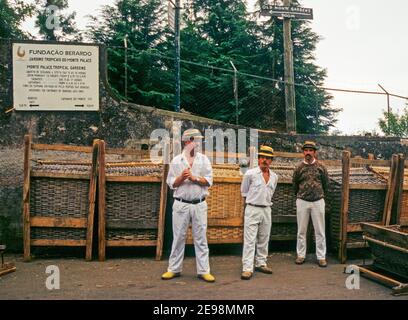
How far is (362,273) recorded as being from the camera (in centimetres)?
632

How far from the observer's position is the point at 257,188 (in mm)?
6445

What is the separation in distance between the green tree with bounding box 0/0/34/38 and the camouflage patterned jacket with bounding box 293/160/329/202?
1487 centimetres

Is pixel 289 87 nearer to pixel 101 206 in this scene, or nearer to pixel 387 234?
pixel 387 234

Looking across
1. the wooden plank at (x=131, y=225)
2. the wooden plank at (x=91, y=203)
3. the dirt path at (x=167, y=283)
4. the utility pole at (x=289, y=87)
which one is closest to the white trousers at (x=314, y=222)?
the dirt path at (x=167, y=283)

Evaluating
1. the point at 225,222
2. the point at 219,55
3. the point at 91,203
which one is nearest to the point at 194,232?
the point at 225,222

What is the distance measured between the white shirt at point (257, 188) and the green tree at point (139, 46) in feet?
25.8

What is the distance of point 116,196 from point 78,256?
1.27m

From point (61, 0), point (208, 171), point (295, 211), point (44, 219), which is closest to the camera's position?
point (208, 171)

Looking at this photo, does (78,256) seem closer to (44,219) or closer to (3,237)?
(44,219)

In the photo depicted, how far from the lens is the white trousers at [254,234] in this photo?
20.6 feet

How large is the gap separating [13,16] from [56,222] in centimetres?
1444

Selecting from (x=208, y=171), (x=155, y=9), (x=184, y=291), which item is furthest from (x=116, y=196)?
(x=155, y=9)

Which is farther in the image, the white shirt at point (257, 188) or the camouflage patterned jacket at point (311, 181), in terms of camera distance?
the camouflage patterned jacket at point (311, 181)

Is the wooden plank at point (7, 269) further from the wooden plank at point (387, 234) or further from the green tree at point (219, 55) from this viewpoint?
the green tree at point (219, 55)
